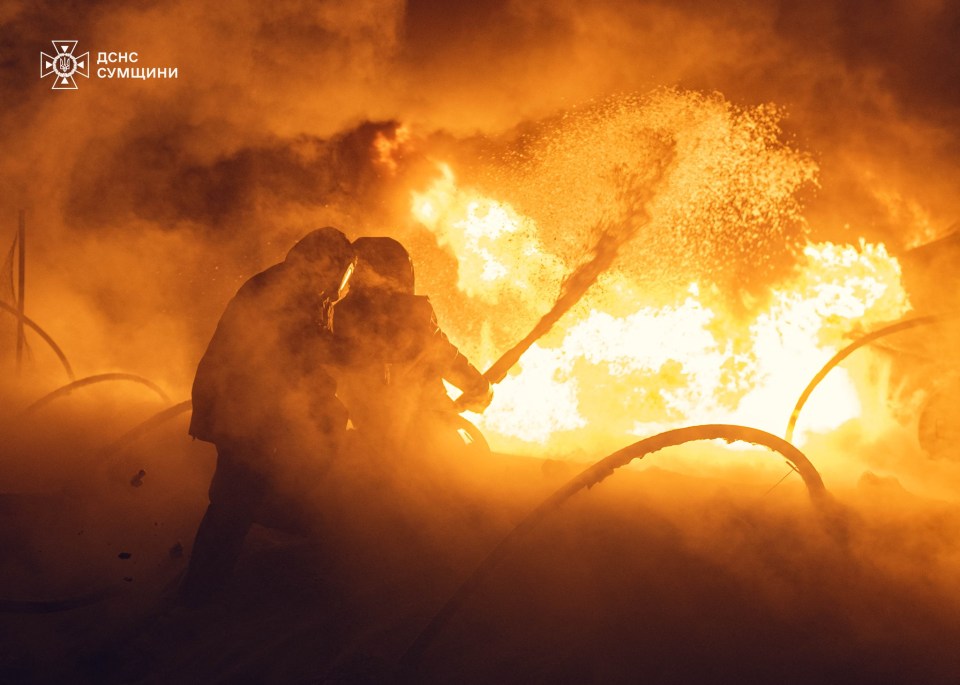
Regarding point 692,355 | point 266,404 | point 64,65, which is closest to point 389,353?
point 266,404

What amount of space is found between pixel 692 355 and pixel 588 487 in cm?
416

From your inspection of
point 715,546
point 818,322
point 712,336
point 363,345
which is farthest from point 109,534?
point 818,322

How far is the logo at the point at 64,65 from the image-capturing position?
753cm

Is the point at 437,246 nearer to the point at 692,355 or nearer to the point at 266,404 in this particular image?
the point at 692,355

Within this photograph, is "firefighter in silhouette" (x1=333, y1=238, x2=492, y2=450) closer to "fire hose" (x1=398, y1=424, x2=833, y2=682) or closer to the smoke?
the smoke

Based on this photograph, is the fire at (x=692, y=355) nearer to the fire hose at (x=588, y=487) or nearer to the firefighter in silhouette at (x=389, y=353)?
the firefighter in silhouette at (x=389, y=353)

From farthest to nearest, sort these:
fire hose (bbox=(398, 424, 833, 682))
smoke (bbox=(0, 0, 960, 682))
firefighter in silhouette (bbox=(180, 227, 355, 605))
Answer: firefighter in silhouette (bbox=(180, 227, 355, 605)) → smoke (bbox=(0, 0, 960, 682)) → fire hose (bbox=(398, 424, 833, 682))

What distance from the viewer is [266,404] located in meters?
4.09

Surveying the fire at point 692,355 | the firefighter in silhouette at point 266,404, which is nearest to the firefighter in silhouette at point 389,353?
the firefighter in silhouette at point 266,404

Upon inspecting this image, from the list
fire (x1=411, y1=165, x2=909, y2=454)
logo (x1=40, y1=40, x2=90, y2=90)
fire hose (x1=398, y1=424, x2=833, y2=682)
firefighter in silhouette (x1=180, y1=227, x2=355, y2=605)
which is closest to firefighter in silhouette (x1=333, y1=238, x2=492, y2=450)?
firefighter in silhouette (x1=180, y1=227, x2=355, y2=605)

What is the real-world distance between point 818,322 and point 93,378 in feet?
23.7

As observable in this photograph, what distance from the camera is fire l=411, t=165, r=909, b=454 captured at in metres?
7.26

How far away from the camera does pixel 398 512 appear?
4648mm

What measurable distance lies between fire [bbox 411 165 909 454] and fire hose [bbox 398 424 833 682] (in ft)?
10.2
